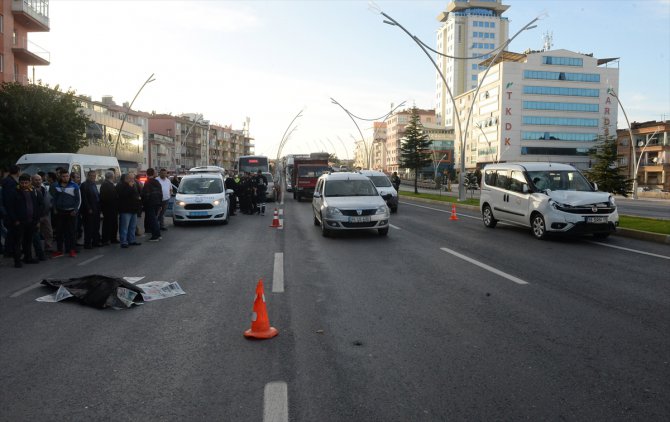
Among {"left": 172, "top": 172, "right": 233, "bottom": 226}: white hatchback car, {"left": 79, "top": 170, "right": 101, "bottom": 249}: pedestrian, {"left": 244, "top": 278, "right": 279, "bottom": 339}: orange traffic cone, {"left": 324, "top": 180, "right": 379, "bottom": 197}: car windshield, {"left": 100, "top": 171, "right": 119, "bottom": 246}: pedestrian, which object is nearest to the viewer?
{"left": 244, "top": 278, "right": 279, "bottom": 339}: orange traffic cone

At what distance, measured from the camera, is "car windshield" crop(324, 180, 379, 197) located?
15.3 m

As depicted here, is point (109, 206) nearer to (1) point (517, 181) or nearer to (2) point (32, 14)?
(1) point (517, 181)

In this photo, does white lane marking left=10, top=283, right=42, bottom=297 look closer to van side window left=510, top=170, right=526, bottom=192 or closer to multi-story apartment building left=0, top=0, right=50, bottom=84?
van side window left=510, top=170, right=526, bottom=192

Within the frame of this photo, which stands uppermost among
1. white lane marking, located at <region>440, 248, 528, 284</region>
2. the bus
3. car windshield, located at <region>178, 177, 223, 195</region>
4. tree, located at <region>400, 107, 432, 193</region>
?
tree, located at <region>400, 107, 432, 193</region>

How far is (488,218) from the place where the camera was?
1688 centimetres

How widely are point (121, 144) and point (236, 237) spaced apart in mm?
52774

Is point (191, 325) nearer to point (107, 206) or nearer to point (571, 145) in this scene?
point (107, 206)

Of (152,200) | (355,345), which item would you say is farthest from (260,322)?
(152,200)

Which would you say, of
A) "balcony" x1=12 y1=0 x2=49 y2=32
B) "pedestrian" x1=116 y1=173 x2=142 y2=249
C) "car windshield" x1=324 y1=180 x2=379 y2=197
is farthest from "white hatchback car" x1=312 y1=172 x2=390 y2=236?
"balcony" x1=12 y1=0 x2=49 y2=32

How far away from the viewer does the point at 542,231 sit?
13523 millimetres

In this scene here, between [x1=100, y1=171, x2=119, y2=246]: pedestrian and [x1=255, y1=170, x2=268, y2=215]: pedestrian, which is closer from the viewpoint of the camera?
[x1=100, y1=171, x2=119, y2=246]: pedestrian

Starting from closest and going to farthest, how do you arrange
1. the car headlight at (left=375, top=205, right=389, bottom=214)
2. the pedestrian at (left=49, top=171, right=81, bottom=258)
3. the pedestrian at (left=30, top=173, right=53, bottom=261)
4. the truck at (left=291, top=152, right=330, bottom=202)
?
the pedestrian at (left=30, top=173, right=53, bottom=261), the pedestrian at (left=49, top=171, right=81, bottom=258), the car headlight at (left=375, top=205, right=389, bottom=214), the truck at (left=291, top=152, right=330, bottom=202)

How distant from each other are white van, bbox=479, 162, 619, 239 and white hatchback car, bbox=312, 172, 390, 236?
3.61 meters

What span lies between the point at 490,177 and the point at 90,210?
36.4 ft
